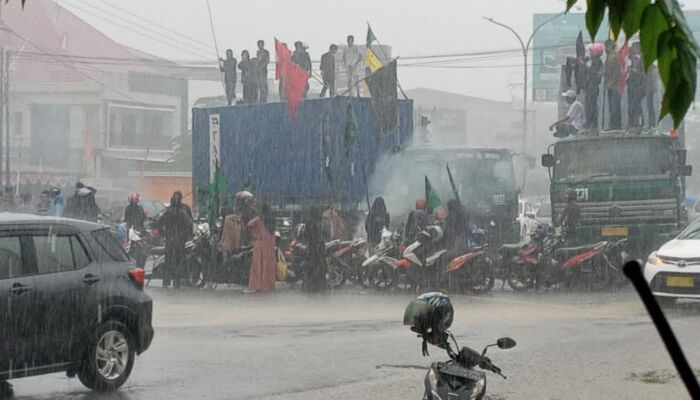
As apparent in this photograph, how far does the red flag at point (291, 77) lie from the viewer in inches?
953

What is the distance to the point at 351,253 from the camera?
21.2 m

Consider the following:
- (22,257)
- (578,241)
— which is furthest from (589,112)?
(22,257)

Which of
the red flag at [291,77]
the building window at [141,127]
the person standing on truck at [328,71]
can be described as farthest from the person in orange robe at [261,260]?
the building window at [141,127]

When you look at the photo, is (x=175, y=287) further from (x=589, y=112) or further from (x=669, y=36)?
(x=669, y=36)

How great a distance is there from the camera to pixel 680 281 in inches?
627

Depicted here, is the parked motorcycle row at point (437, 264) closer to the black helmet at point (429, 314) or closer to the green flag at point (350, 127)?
the green flag at point (350, 127)

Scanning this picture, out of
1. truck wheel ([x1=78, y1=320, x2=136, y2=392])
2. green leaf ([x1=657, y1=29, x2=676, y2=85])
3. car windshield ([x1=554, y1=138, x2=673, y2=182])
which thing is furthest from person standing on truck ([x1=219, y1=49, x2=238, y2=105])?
green leaf ([x1=657, y1=29, x2=676, y2=85])

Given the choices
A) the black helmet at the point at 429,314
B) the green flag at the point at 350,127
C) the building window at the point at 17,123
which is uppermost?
the building window at the point at 17,123

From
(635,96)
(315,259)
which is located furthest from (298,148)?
(635,96)

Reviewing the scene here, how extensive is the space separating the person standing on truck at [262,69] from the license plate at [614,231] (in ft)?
27.5

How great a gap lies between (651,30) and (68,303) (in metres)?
7.58

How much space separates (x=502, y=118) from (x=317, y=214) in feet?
229

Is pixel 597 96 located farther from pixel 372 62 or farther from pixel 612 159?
pixel 372 62

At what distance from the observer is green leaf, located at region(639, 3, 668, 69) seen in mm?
2463
